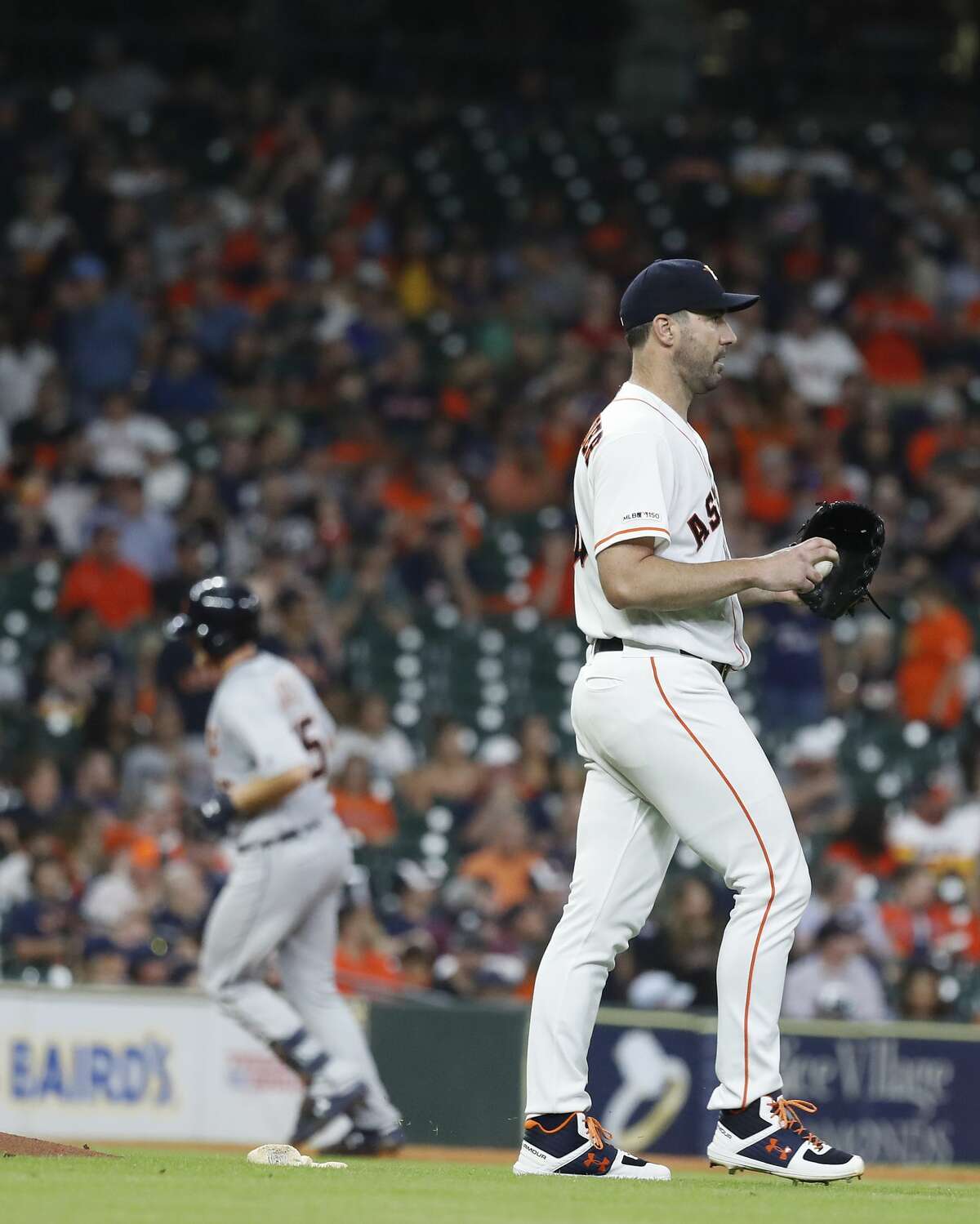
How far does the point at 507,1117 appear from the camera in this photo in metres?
9.87

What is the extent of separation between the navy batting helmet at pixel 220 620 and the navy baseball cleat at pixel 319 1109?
155 centimetres

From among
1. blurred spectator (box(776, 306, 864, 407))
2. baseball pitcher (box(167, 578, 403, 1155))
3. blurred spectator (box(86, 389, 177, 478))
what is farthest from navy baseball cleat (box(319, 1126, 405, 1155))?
blurred spectator (box(776, 306, 864, 407))

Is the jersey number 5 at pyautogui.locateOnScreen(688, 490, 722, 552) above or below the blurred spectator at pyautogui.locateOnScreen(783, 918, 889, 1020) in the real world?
above

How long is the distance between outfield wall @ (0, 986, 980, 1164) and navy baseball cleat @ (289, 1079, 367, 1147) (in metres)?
2.09

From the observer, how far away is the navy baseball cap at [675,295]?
516cm

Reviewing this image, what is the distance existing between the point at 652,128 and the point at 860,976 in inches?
410

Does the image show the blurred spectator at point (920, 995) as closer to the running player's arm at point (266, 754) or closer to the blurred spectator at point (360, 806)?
the blurred spectator at point (360, 806)

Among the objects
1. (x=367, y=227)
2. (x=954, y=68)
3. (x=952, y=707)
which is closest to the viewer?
(x=952, y=707)

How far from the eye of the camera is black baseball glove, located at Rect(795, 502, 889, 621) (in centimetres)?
526

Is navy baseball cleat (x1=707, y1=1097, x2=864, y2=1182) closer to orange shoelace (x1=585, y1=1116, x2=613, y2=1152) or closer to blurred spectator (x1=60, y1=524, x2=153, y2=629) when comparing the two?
orange shoelace (x1=585, y1=1116, x2=613, y2=1152)

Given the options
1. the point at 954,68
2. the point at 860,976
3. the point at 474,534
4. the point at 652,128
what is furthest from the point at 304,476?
the point at 954,68

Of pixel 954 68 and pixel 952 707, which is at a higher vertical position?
pixel 954 68

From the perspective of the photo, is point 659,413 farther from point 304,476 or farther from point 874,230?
point 874,230

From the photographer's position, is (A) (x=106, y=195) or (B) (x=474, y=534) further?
(A) (x=106, y=195)
